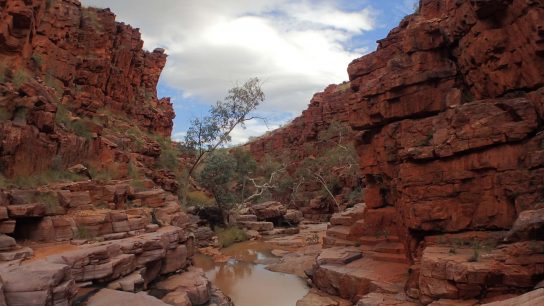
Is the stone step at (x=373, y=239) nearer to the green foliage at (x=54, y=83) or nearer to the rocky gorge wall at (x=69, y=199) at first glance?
the rocky gorge wall at (x=69, y=199)

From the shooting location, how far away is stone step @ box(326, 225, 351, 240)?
61.2 feet

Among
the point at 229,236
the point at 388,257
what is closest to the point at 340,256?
the point at 388,257

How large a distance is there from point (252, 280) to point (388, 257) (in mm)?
6987

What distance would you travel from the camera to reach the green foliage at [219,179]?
31.5 meters

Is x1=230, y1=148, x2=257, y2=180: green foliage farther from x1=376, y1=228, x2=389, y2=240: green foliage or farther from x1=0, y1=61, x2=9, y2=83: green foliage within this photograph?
x1=0, y1=61, x2=9, y2=83: green foliage

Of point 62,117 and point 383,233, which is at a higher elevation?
point 62,117

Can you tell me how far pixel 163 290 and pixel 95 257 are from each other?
2.91 meters

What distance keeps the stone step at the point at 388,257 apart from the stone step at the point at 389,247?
0.68 ft

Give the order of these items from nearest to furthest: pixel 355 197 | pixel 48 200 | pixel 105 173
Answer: pixel 48 200, pixel 105 173, pixel 355 197

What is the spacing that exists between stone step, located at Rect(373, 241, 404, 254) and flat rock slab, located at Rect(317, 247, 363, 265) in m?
0.77

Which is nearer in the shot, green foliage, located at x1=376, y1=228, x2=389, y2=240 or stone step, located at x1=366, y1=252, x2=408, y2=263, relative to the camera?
stone step, located at x1=366, y1=252, x2=408, y2=263

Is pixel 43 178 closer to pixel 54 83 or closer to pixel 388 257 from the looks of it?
pixel 54 83

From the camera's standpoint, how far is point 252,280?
19.1 metres

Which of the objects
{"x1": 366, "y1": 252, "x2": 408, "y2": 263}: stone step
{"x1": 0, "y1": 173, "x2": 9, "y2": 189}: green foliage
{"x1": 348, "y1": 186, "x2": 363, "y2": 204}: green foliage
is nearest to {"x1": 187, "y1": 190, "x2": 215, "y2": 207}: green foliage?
{"x1": 348, "y1": 186, "x2": 363, "y2": 204}: green foliage
